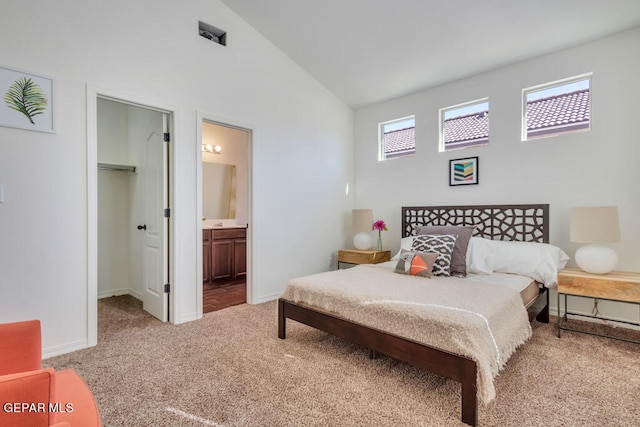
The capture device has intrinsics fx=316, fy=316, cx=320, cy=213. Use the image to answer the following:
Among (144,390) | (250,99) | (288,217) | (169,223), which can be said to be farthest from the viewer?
(288,217)

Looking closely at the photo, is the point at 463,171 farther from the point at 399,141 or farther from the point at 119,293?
the point at 119,293

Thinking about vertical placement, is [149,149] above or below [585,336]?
above

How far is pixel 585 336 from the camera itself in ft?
9.16

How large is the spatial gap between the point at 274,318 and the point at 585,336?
2.86 metres

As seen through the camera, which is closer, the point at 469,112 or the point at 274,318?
the point at 274,318

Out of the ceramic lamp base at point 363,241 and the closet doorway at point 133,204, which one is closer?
the closet doorway at point 133,204

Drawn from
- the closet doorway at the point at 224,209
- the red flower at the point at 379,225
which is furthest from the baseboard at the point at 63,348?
the red flower at the point at 379,225

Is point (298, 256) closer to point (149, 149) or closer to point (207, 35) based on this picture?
point (149, 149)

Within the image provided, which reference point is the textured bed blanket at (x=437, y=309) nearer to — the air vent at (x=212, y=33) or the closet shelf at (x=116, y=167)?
the air vent at (x=212, y=33)

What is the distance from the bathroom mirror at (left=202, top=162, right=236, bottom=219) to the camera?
17.6ft

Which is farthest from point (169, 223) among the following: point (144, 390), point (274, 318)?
point (144, 390)

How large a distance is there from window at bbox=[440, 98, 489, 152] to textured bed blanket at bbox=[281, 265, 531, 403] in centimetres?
200

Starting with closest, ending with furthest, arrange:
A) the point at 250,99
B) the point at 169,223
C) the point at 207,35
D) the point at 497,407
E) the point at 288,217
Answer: the point at 497,407
the point at 169,223
the point at 207,35
the point at 250,99
the point at 288,217

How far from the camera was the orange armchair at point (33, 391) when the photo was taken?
779mm
